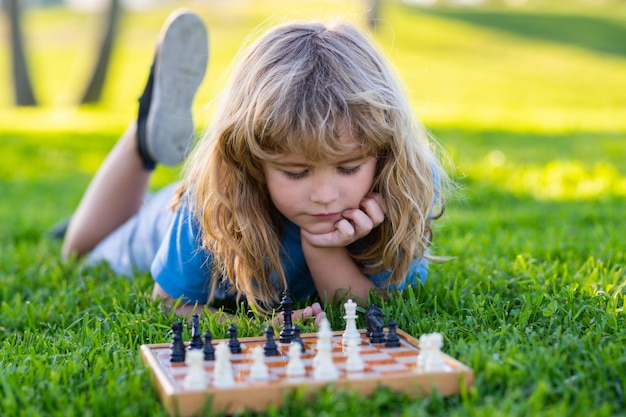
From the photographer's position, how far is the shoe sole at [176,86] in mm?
4746

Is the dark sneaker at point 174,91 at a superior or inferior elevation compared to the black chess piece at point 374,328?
superior

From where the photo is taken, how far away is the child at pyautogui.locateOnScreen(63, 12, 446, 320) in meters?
3.03

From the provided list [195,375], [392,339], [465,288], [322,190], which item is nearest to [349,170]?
[322,190]

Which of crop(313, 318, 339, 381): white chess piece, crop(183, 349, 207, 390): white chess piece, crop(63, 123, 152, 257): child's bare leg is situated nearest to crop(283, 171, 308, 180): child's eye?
crop(313, 318, 339, 381): white chess piece

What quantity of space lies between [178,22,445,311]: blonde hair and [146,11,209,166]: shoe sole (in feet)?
3.83

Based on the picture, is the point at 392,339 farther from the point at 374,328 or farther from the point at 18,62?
the point at 18,62

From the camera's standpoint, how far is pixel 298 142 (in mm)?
2943

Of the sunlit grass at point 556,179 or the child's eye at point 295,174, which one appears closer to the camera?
the child's eye at point 295,174

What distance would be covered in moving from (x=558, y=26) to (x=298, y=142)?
39066 mm

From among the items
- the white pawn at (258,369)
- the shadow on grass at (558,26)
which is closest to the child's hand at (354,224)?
the white pawn at (258,369)

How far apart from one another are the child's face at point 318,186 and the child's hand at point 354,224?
3cm

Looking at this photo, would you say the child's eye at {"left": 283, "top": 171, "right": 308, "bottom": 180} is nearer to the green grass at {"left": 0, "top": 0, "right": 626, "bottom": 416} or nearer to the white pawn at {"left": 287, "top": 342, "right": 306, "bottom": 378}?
the green grass at {"left": 0, "top": 0, "right": 626, "bottom": 416}

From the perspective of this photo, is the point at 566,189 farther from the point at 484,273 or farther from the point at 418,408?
the point at 418,408

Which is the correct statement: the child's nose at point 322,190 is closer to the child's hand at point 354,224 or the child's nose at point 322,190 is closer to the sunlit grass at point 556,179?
the child's hand at point 354,224
